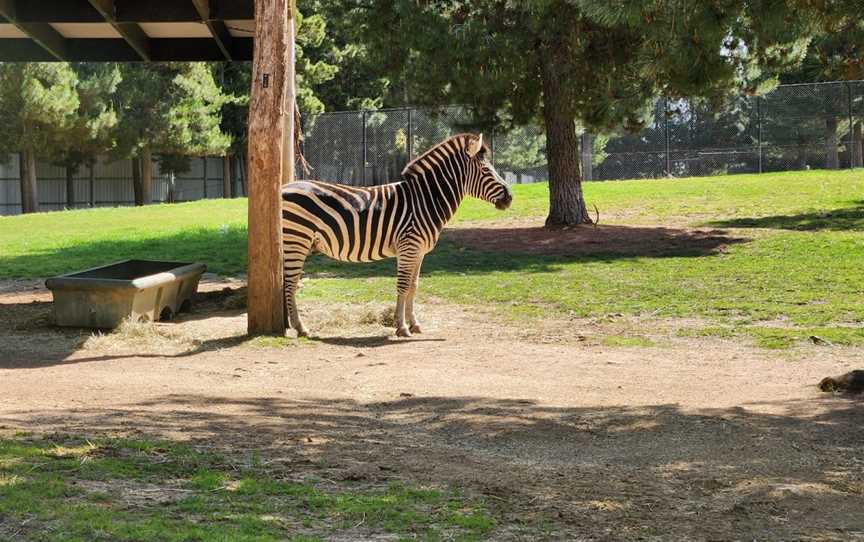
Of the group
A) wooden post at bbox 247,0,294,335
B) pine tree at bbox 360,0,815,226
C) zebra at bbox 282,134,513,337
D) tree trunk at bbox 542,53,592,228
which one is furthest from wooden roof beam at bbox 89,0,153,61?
tree trunk at bbox 542,53,592,228

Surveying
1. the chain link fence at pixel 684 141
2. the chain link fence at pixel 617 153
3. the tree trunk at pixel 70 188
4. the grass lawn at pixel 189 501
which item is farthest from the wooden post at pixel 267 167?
the tree trunk at pixel 70 188

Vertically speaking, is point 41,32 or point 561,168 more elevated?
point 41,32

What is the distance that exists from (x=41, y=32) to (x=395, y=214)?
640cm

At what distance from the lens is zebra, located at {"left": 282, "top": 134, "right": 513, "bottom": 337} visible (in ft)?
41.3

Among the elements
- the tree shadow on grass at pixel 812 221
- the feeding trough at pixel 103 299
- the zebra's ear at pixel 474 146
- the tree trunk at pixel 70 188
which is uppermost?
the tree trunk at pixel 70 188

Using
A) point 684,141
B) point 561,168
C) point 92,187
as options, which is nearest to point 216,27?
point 561,168

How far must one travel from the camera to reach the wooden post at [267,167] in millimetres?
11898

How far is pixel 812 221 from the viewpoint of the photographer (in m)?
22.2

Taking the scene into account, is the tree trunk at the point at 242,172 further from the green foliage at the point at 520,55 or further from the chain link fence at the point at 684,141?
the green foliage at the point at 520,55

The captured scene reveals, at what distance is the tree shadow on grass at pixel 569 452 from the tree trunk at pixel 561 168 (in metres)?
14.4

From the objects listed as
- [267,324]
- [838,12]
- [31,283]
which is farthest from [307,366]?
[31,283]

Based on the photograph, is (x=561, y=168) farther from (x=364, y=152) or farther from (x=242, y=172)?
(x=242, y=172)

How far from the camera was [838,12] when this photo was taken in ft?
30.6

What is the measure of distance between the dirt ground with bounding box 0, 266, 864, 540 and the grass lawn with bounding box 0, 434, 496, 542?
0.86 feet
